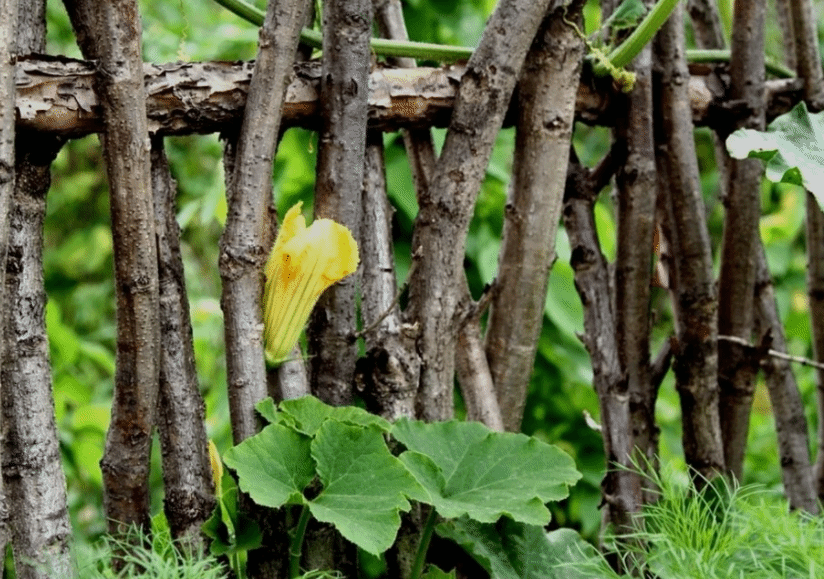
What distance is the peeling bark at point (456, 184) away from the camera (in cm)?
100

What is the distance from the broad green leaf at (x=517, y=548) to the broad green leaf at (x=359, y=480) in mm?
145

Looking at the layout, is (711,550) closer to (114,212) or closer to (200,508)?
(200,508)

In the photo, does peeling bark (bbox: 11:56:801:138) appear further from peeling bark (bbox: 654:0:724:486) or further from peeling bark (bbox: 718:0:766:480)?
peeling bark (bbox: 718:0:766:480)

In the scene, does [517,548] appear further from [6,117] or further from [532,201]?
[6,117]

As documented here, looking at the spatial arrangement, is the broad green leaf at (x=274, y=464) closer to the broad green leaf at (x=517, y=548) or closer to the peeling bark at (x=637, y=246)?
the broad green leaf at (x=517, y=548)

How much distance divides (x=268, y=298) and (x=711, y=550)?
479 millimetres

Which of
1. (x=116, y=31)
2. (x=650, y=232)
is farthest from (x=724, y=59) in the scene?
(x=116, y=31)

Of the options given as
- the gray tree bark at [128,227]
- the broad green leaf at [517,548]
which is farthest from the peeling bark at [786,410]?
the gray tree bark at [128,227]

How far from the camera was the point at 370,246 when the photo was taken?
3.44 feet

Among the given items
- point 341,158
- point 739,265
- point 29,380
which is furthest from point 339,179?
point 739,265

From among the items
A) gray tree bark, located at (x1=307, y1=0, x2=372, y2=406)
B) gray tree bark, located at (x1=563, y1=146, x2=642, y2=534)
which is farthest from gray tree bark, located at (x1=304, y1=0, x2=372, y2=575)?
gray tree bark, located at (x1=563, y1=146, x2=642, y2=534)

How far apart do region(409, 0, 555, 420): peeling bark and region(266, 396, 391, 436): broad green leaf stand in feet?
0.48

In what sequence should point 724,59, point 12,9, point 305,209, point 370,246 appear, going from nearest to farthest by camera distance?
point 12,9 < point 370,246 < point 724,59 < point 305,209

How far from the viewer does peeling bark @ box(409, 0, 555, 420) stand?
100 cm
